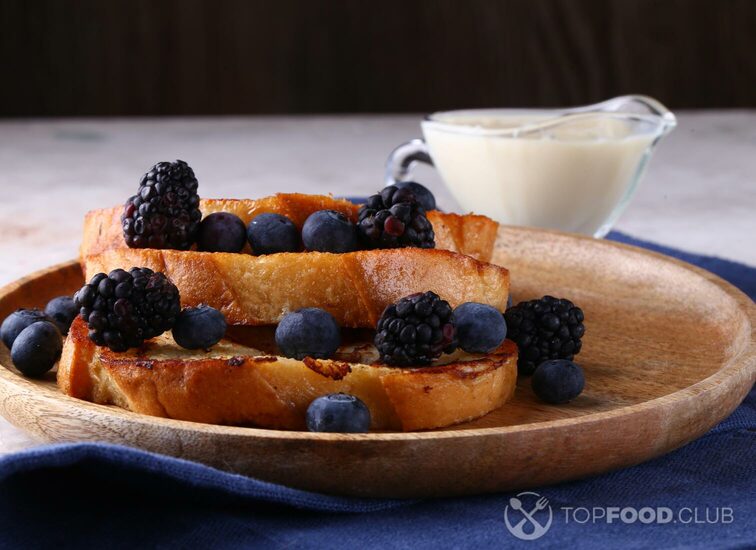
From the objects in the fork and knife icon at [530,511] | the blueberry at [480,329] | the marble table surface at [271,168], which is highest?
the blueberry at [480,329]

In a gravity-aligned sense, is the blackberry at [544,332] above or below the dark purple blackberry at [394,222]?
below

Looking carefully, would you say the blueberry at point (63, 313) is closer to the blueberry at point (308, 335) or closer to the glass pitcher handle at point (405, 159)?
the blueberry at point (308, 335)

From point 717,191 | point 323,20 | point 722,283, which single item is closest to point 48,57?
point 323,20

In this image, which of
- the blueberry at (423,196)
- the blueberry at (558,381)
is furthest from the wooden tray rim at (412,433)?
the blueberry at (423,196)

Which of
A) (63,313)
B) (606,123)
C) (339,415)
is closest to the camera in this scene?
(339,415)

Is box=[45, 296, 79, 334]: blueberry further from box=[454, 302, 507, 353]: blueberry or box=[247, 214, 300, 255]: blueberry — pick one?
box=[454, 302, 507, 353]: blueberry

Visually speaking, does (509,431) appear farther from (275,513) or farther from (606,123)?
(606,123)

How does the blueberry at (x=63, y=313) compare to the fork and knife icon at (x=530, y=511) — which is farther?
the blueberry at (x=63, y=313)

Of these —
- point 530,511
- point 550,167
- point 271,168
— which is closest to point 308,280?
point 530,511
